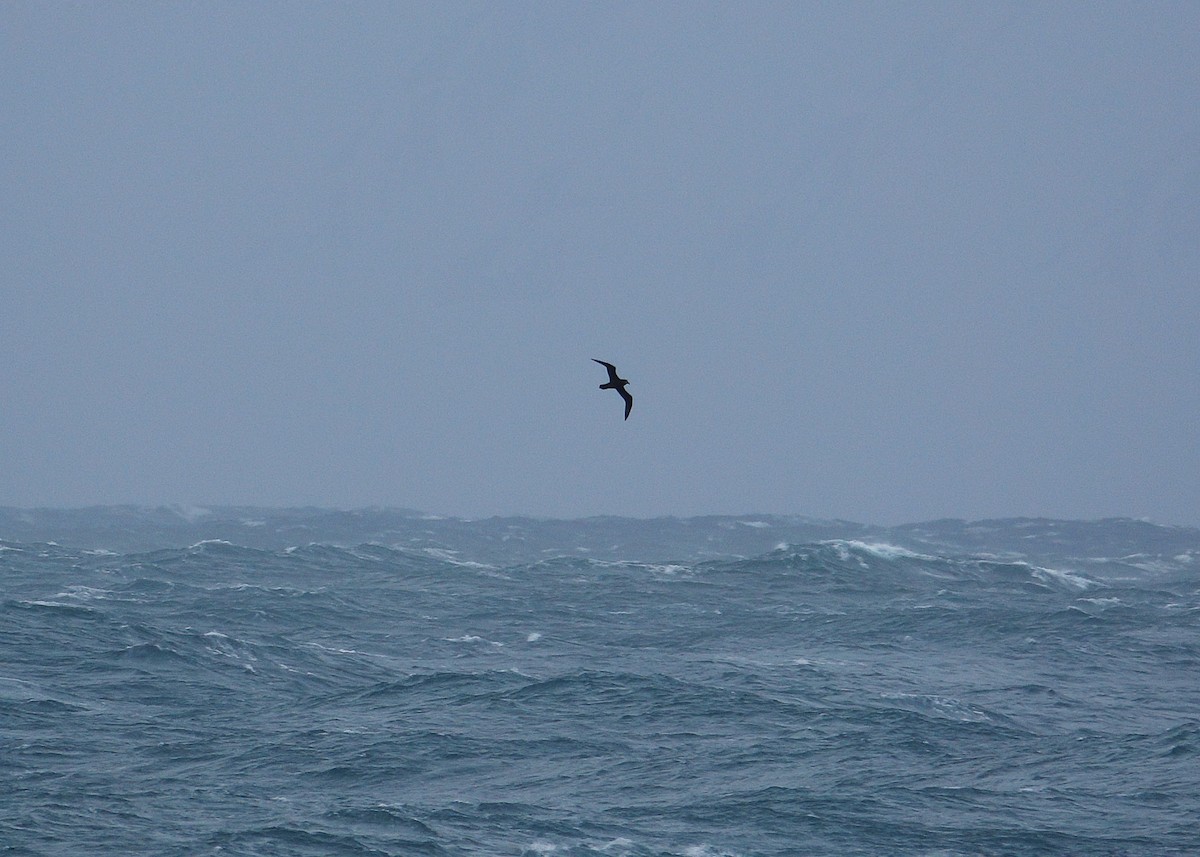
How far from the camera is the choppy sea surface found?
2906 centimetres

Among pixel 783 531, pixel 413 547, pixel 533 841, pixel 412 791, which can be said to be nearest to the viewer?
pixel 533 841

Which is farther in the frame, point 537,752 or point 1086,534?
point 1086,534

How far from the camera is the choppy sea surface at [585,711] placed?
2906 cm

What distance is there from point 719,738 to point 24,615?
2451 centimetres

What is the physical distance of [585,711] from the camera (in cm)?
3797

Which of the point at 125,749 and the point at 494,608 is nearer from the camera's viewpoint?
the point at 125,749

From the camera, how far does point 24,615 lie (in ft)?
153

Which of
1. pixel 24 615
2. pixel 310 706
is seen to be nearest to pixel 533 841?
pixel 310 706

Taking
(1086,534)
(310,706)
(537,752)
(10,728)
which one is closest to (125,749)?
(10,728)

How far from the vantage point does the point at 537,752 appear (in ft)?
113

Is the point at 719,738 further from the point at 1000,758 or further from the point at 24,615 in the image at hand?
the point at 24,615

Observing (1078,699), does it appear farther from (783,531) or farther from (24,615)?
(783,531)

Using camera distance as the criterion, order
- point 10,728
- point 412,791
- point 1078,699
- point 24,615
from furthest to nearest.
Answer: point 24,615, point 1078,699, point 10,728, point 412,791

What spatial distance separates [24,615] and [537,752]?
21.5m
